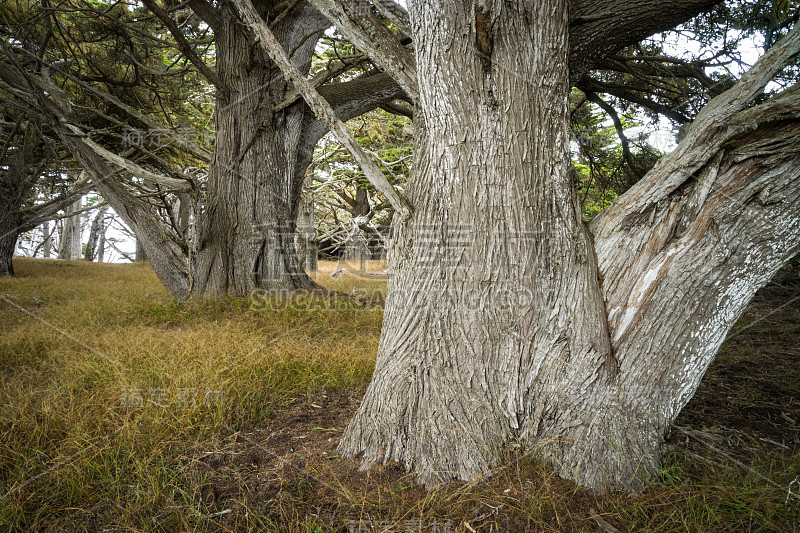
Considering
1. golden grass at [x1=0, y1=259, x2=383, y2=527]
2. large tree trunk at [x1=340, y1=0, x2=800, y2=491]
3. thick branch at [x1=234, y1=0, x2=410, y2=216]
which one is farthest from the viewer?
thick branch at [x1=234, y1=0, x2=410, y2=216]

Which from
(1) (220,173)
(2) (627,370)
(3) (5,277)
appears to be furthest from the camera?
(3) (5,277)

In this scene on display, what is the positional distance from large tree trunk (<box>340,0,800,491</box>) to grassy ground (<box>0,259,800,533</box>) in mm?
177

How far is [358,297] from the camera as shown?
591cm

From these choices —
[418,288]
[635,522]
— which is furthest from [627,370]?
[418,288]

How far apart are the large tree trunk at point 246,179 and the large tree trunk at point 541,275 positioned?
12.0 feet

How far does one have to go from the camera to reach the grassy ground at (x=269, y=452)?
1608 mm

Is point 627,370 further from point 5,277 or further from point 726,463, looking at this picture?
point 5,277

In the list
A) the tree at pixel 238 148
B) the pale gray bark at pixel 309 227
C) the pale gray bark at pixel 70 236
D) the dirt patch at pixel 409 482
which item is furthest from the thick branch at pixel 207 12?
the pale gray bark at pixel 70 236

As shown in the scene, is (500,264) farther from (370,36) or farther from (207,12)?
(207,12)

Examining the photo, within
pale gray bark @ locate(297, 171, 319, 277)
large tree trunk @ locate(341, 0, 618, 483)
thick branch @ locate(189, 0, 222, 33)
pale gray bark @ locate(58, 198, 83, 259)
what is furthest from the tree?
pale gray bark @ locate(58, 198, 83, 259)

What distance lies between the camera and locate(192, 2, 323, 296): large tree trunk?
17.0 ft

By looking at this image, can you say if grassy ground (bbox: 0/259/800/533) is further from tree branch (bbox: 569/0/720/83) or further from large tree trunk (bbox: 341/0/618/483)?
tree branch (bbox: 569/0/720/83)

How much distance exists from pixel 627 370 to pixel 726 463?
63 cm

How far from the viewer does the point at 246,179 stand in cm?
523
